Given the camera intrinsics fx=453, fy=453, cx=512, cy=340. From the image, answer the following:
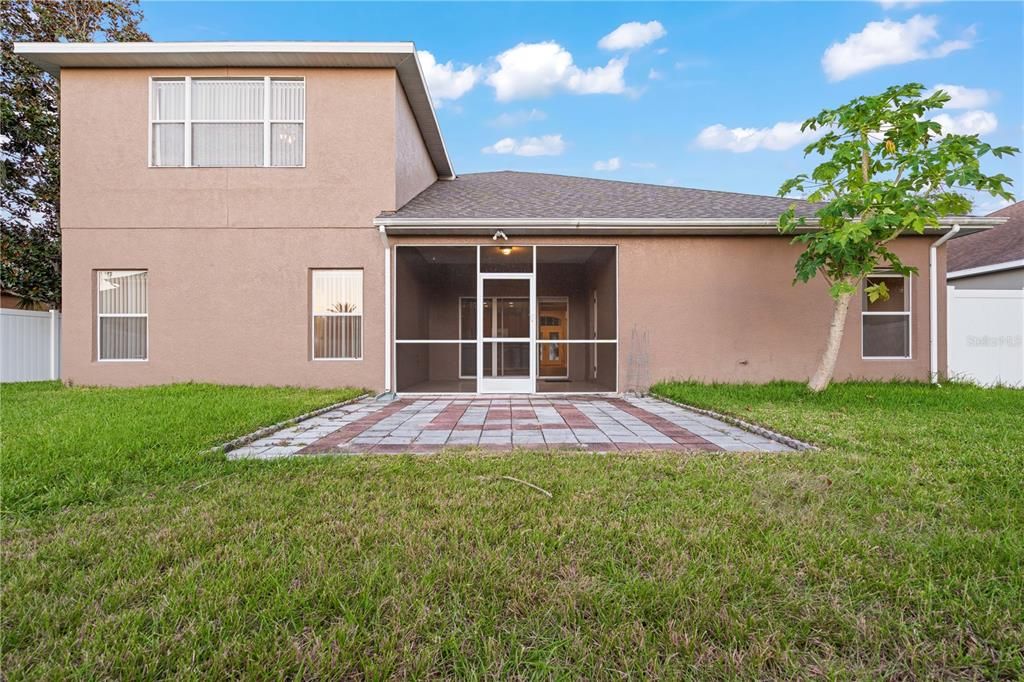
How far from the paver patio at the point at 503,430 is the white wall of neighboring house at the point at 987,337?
5.40 m

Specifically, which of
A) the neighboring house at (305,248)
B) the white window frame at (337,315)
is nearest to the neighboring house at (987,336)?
the neighboring house at (305,248)

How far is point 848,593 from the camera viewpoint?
5.18ft

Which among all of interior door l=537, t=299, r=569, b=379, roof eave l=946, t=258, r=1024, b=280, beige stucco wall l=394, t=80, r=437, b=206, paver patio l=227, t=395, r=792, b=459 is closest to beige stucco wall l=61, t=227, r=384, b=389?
beige stucco wall l=394, t=80, r=437, b=206

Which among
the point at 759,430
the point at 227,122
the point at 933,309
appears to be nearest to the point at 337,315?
the point at 227,122

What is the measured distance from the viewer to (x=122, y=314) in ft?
23.5

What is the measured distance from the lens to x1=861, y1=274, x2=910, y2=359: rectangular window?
7.34 m

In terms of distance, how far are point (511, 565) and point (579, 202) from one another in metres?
7.38

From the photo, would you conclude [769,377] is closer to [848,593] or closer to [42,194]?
[848,593]

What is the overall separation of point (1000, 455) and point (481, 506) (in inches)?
140

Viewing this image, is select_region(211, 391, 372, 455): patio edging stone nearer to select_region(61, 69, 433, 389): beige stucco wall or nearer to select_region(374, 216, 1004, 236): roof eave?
select_region(61, 69, 433, 389): beige stucco wall

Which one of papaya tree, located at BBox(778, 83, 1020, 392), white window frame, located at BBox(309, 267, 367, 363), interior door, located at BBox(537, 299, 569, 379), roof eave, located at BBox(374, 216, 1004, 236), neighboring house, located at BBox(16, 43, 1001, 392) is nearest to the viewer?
papaya tree, located at BBox(778, 83, 1020, 392)

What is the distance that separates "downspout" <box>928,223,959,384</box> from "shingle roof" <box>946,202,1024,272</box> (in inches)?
212

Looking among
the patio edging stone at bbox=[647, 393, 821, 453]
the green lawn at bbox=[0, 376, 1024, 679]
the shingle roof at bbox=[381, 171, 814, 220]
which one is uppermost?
the shingle roof at bbox=[381, 171, 814, 220]

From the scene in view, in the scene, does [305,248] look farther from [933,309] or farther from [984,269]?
[984,269]
